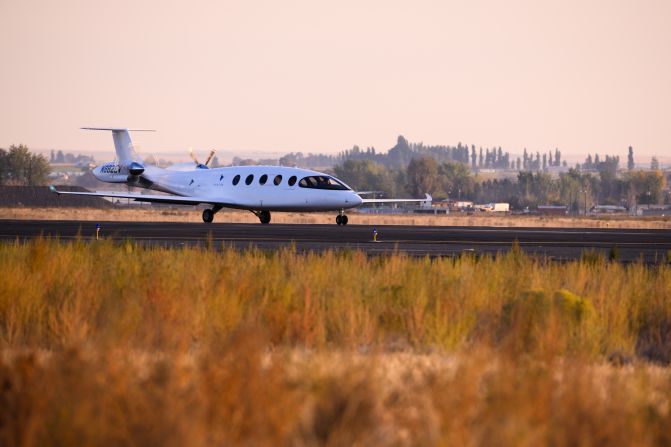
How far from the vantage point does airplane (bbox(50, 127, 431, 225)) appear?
152ft

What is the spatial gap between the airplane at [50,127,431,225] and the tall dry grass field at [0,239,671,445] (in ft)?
88.3

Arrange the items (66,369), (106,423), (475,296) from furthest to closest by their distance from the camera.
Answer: (475,296)
(66,369)
(106,423)

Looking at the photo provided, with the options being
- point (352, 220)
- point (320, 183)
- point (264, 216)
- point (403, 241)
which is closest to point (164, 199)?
point (264, 216)

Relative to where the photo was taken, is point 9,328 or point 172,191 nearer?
point 9,328

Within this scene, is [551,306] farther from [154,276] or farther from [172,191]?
[172,191]

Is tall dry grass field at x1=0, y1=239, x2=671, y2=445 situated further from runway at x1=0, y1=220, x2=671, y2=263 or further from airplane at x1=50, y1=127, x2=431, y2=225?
airplane at x1=50, y1=127, x2=431, y2=225

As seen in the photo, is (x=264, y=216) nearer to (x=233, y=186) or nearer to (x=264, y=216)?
(x=264, y=216)

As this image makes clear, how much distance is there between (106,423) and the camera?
256 inches

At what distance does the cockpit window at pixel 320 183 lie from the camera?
46562 millimetres

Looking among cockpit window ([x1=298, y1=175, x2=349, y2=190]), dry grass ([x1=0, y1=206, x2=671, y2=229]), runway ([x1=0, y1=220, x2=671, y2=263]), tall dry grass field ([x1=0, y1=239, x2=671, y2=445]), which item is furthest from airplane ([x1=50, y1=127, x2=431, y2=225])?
tall dry grass field ([x1=0, y1=239, x2=671, y2=445])

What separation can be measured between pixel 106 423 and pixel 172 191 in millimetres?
46175

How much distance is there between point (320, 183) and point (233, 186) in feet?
14.8

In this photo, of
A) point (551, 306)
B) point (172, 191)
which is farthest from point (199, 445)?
point (172, 191)

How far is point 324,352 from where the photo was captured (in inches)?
400
